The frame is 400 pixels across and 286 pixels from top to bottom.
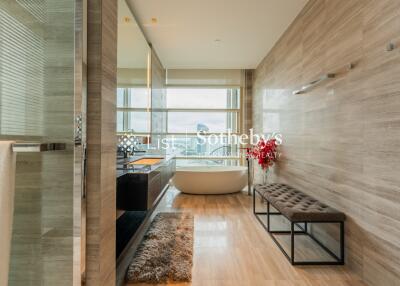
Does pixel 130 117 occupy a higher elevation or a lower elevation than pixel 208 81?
lower

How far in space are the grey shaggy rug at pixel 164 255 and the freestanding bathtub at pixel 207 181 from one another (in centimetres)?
166

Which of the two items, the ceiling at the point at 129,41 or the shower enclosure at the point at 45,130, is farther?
the ceiling at the point at 129,41

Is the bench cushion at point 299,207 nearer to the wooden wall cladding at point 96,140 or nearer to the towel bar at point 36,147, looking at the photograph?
the wooden wall cladding at point 96,140

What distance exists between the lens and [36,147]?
1.10m

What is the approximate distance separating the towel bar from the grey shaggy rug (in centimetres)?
128

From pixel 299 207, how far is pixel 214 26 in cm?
252

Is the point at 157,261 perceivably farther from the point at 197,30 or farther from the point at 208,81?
the point at 208,81

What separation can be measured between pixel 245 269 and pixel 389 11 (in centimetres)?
211

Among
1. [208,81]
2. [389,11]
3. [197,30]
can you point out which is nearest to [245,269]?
[389,11]

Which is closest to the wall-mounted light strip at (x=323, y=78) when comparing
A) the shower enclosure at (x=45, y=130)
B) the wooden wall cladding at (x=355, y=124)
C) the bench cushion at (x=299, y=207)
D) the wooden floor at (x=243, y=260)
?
the wooden wall cladding at (x=355, y=124)

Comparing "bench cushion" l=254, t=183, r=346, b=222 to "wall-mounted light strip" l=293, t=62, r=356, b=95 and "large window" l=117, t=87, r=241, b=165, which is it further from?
"large window" l=117, t=87, r=241, b=165

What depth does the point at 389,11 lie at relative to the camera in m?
1.80

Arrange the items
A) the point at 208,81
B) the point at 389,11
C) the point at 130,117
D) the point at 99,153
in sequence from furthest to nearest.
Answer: the point at 208,81 < the point at 130,117 < the point at 389,11 < the point at 99,153

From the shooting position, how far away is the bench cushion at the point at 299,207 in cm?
231
